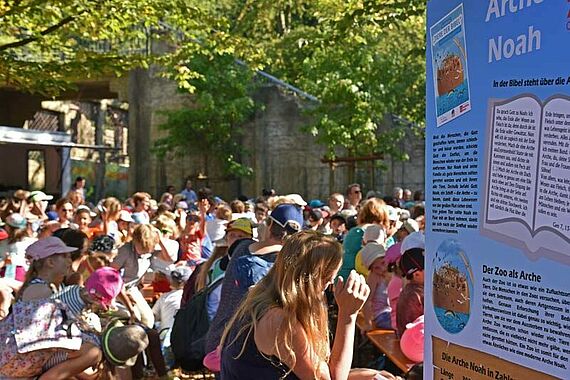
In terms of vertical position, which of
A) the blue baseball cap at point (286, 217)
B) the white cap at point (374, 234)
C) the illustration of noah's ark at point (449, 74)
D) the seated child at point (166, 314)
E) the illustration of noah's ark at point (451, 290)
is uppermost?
the illustration of noah's ark at point (449, 74)

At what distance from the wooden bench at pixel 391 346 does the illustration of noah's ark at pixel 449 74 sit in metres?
3.18

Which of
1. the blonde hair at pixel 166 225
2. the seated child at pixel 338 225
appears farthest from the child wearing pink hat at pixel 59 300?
the seated child at pixel 338 225

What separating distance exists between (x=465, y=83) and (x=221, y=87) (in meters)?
21.8

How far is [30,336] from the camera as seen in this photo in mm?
4656

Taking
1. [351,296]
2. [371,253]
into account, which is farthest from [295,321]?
[371,253]

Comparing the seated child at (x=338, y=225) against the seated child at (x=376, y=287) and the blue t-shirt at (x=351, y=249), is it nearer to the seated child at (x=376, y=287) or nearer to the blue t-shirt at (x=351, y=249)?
the blue t-shirt at (x=351, y=249)

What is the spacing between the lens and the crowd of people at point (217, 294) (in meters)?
3.39

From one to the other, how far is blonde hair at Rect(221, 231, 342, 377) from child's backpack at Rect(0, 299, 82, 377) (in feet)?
5.19

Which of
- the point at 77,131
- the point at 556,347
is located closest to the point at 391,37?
the point at 77,131

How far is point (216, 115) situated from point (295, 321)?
2046cm

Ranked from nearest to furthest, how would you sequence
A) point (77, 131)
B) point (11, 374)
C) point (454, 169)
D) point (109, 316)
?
point (454, 169), point (11, 374), point (109, 316), point (77, 131)

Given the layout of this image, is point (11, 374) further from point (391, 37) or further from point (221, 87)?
point (391, 37)

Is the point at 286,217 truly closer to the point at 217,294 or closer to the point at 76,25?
the point at 217,294

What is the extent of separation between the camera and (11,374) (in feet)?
15.4
